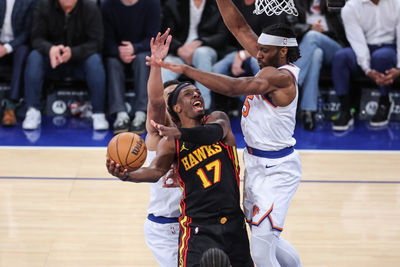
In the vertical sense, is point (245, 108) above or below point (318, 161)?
above

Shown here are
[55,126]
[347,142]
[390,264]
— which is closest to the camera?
[390,264]

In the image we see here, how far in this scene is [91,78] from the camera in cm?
748

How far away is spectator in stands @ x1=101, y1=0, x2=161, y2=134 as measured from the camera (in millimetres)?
7445

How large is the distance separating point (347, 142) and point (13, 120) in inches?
166

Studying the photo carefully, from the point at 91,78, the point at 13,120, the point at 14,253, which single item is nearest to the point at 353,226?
the point at 14,253

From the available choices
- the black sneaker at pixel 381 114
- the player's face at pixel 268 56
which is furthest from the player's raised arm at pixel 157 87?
the black sneaker at pixel 381 114

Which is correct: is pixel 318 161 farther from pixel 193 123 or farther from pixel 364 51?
pixel 193 123

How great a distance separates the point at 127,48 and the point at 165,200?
4183 mm

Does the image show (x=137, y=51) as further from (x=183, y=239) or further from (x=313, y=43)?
(x=183, y=239)

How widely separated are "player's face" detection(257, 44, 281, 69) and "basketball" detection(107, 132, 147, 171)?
96 cm

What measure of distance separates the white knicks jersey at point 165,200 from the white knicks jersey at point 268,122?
591 millimetres

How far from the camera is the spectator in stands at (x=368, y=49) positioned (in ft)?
24.4

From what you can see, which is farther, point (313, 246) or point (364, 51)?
point (364, 51)

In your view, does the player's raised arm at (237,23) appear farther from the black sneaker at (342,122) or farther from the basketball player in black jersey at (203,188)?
the black sneaker at (342,122)
